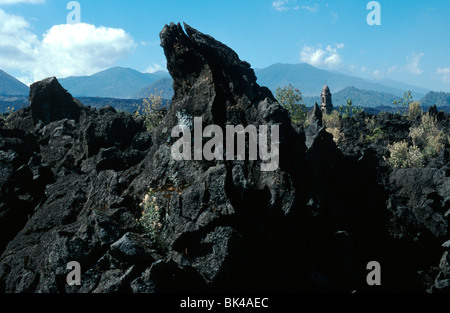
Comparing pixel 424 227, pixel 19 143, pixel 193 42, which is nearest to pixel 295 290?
pixel 424 227

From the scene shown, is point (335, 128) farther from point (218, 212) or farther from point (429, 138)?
point (218, 212)

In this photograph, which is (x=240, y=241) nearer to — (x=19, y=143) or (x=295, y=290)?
(x=295, y=290)

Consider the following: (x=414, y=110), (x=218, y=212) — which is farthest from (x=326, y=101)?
(x=218, y=212)

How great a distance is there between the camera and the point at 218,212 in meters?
8.98

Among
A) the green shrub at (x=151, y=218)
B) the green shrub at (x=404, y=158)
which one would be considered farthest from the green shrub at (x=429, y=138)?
the green shrub at (x=151, y=218)

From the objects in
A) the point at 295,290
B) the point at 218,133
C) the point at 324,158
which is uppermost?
the point at 218,133

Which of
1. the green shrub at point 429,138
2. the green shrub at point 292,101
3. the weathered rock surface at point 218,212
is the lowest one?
the weathered rock surface at point 218,212

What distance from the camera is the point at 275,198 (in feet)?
34.0

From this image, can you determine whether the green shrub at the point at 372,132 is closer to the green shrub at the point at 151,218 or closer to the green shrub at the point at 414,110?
the green shrub at the point at 414,110

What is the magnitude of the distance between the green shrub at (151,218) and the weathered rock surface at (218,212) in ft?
0.45

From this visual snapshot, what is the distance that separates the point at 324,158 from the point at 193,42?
7309mm

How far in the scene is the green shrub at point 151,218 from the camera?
363 inches

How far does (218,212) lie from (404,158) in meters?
22.0

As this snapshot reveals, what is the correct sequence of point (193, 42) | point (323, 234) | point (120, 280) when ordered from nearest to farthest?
point (120, 280) → point (323, 234) → point (193, 42)
